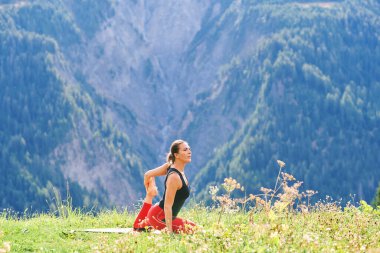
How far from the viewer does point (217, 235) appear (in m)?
12.6

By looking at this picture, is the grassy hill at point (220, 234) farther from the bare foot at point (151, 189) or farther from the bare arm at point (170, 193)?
the bare foot at point (151, 189)

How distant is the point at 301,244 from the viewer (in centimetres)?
1148

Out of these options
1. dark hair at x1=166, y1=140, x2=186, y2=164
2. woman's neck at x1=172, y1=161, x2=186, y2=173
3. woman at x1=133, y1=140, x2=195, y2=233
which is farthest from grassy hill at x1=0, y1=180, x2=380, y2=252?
dark hair at x1=166, y1=140, x2=186, y2=164

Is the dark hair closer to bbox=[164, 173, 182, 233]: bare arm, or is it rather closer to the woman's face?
the woman's face

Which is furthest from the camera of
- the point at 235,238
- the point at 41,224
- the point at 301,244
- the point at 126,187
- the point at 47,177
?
the point at 126,187

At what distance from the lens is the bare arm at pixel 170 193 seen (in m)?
15.1

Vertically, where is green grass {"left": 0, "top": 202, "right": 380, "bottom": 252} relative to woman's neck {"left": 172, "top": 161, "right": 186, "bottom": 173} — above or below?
below

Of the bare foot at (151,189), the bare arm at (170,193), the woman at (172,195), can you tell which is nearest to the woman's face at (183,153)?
the woman at (172,195)

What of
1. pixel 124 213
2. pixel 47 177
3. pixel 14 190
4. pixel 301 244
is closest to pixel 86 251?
pixel 301 244

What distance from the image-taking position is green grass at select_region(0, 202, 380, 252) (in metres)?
11.8

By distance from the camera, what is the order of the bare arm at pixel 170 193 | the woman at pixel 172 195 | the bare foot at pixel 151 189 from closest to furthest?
the bare arm at pixel 170 193 < the woman at pixel 172 195 < the bare foot at pixel 151 189

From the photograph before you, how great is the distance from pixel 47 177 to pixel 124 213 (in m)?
169

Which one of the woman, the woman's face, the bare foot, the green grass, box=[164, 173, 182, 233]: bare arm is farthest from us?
the bare foot

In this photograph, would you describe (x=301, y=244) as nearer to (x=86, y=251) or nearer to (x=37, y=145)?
(x=86, y=251)
